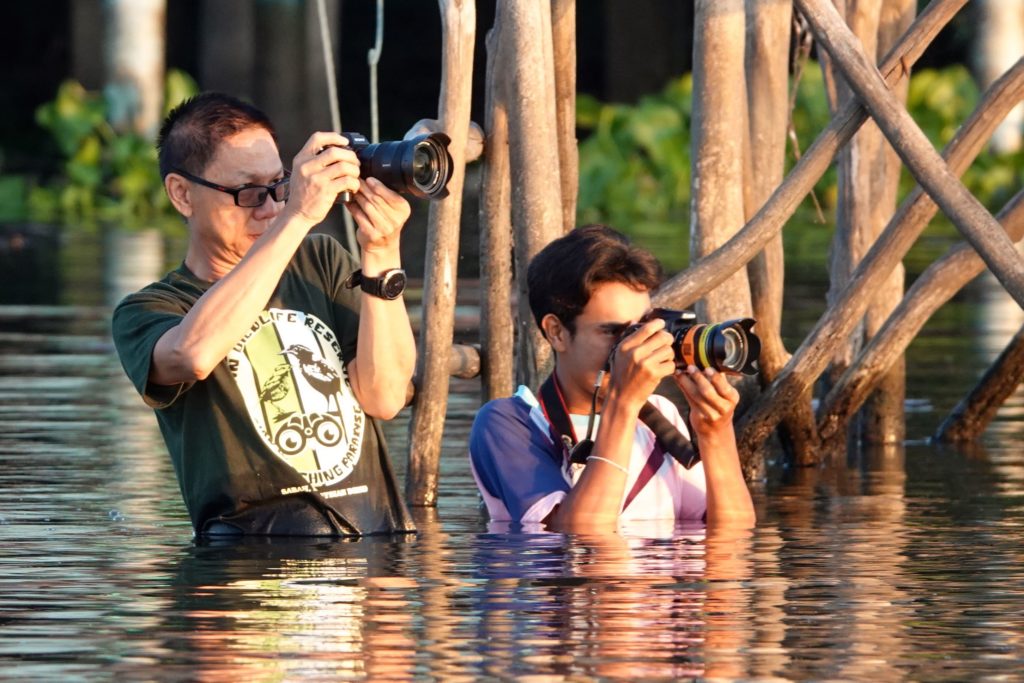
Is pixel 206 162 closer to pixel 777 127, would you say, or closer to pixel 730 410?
pixel 730 410

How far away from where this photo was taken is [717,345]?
5934 mm

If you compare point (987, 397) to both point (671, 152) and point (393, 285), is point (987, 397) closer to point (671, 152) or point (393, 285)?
point (393, 285)

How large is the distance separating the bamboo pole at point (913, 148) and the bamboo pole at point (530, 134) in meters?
0.81

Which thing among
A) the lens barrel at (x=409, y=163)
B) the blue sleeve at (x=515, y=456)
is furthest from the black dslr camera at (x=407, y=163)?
the blue sleeve at (x=515, y=456)

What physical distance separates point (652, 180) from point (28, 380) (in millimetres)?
13407

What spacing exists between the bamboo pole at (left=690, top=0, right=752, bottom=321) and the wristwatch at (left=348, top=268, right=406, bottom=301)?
235 centimetres

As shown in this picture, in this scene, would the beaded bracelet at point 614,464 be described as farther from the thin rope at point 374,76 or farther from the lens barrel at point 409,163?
the thin rope at point 374,76

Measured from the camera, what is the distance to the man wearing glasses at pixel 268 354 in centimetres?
588

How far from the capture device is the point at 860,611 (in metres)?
5.61

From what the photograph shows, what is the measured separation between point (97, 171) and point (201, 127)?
19809mm

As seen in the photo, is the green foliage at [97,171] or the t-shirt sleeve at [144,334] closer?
the t-shirt sleeve at [144,334]

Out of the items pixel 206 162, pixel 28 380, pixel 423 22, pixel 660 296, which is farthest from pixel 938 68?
pixel 206 162

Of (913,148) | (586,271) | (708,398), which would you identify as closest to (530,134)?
(913,148)

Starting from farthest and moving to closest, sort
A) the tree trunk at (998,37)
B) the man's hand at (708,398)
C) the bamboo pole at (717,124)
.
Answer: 1. the tree trunk at (998,37)
2. the bamboo pole at (717,124)
3. the man's hand at (708,398)
